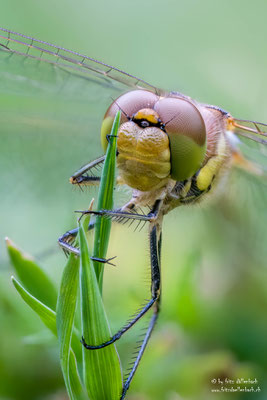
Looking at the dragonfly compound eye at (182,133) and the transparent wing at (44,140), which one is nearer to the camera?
the dragonfly compound eye at (182,133)

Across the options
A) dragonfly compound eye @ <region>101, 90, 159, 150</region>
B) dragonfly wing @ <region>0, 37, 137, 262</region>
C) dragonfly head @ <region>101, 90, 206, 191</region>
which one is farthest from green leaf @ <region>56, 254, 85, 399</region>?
dragonfly wing @ <region>0, 37, 137, 262</region>

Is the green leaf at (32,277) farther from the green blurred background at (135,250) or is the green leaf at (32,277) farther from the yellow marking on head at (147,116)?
the yellow marking on head at (147,116)

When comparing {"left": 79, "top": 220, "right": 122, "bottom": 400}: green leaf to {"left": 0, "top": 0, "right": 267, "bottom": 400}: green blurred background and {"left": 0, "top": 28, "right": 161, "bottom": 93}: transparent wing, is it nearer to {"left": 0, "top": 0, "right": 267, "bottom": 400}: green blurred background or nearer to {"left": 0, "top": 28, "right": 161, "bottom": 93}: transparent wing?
{"left": 0, "top": 0, "right": 267, "bottom": 400}: green blurred background

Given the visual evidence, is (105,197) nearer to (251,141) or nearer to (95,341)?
(95,341)

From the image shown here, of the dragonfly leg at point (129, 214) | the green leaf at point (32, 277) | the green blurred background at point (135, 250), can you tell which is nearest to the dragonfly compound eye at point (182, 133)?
the dragonfly leg at point (129, 214)

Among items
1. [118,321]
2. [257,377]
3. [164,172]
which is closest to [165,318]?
[118,321]

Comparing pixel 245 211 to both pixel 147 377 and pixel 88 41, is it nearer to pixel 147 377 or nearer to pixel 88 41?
pixel 147 377
